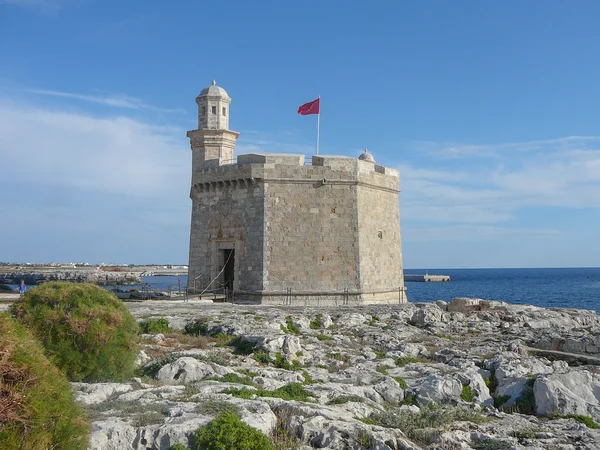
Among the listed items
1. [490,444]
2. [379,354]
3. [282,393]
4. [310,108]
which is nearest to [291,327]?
[379,354]

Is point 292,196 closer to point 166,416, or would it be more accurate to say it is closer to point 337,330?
point 337,330

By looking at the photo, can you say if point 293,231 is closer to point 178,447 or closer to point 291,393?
point 291,393

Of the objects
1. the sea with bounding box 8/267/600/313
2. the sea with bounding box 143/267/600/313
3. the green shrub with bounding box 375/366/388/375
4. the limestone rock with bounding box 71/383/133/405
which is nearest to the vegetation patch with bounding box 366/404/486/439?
the green shrub with bounding box 375/366/388/375

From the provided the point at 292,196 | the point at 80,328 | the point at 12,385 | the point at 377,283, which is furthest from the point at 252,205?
the point at 12,385

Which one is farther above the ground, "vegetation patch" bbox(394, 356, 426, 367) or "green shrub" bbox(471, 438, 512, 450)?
"vegetation patch" bbox(394, 356, 426, 367)

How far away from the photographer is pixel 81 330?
970 cm

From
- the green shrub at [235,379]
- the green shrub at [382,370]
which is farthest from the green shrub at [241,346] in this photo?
the green shrub at [382,370]

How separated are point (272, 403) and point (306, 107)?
62.1 ft

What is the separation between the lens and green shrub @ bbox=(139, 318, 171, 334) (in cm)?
1573

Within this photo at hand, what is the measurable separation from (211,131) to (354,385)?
59.3 ft

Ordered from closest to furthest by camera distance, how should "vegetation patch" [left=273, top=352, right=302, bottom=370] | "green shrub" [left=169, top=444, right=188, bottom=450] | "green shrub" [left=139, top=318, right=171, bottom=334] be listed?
"green shrub" [left=169, top=444, right=188, bottom=450], "vegetation patch" [left=273, top=352, right=302, bottom=370], "green shrub" [left=139, top=318, right=171, bottom=334]

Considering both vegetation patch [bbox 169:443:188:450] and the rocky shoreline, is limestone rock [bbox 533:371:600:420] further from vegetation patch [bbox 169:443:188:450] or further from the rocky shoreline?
the rocky shoreline

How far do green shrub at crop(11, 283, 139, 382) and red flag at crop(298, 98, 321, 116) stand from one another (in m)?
16.8

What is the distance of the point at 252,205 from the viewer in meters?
24.3
